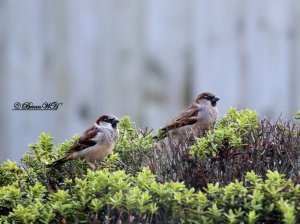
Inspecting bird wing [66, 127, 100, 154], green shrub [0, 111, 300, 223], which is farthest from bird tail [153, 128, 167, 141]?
bird wing [66, 127, 100, 154]

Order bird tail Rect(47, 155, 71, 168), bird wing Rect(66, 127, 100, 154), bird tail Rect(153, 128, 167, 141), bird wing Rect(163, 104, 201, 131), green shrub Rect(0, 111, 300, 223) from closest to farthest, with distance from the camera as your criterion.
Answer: green shrub Rect(0, 111, 300, 223) → bird tail Rect(47, 155, 71, 168) → bird wing Rect(66, 127, 100, 154) → bird tail Rect(153, 128, 167, 141) → bird wing Rect(163, 104, 201, 131)

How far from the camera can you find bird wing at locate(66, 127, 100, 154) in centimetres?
478

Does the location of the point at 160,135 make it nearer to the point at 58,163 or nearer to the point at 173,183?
the point at 58,163

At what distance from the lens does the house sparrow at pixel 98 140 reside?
16.6 ft

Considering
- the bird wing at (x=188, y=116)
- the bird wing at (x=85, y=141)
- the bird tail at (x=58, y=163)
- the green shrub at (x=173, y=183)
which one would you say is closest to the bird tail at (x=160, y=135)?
the green shrub at (x=173, y=183)

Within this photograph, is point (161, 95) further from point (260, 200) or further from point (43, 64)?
point (260, 200)

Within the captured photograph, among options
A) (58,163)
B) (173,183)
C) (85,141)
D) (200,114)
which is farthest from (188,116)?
(173,183)

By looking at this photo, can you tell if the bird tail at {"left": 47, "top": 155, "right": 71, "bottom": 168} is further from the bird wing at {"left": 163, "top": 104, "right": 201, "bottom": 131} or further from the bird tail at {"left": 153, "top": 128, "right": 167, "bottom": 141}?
the bird wing at {"left": 163, "top": 104, "right": 201, "bottom": 131}

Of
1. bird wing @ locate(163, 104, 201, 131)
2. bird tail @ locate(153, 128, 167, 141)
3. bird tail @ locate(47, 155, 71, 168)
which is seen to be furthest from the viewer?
bird wing @ locate(163, 104, 201, 131)

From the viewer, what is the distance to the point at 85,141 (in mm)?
5293

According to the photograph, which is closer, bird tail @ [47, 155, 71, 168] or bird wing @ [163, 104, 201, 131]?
bird tail @ [47, 155, 71, 168]

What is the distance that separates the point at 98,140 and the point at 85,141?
0.13 meters

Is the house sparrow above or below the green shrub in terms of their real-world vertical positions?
above

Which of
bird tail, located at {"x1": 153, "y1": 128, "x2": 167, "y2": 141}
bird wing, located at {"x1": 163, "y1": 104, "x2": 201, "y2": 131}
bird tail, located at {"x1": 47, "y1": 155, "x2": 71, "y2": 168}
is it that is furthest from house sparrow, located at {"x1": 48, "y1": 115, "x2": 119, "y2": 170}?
bird wing, located at {"x1": 163, "y1": 104, "x2": 201, "y2": 131}
